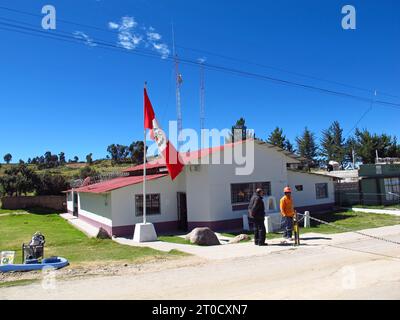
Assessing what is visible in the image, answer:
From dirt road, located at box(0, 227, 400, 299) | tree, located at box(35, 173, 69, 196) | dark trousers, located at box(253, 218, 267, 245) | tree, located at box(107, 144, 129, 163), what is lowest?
dirt road, located at box(0, 227, 400, 299)

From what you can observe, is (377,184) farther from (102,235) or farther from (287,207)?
(102,235)

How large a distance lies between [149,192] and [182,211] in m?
2.04

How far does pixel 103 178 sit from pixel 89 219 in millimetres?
6902

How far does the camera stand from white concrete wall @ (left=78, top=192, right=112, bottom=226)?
19.0 m

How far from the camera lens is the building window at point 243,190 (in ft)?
63.4

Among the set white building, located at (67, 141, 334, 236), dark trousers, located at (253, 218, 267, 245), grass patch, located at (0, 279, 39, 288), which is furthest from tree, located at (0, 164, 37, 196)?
grass patch, located at (0, 279, 39, 288)

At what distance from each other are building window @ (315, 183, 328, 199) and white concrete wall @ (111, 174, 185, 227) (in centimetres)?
991

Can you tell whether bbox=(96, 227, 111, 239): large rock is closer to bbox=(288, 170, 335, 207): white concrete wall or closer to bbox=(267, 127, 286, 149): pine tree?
bbox=(288, 170, 335, 207): white concrete wall

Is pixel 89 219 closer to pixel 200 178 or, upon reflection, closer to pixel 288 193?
pixel 200 178

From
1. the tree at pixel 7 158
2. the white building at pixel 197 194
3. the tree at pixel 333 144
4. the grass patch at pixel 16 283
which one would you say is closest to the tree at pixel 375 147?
the tree at pixel 333 144

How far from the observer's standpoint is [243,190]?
19703 mm

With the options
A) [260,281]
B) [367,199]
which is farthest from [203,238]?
[367,199]
